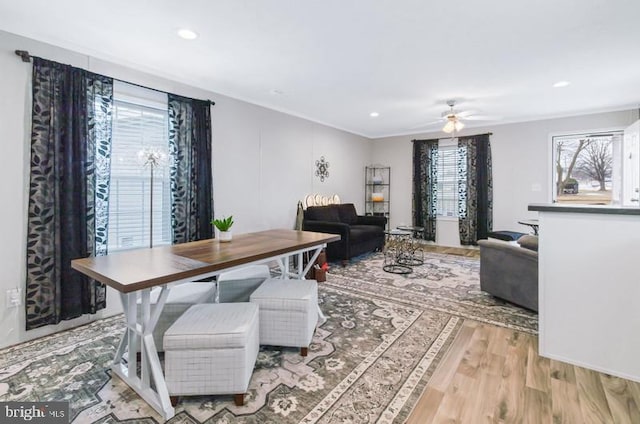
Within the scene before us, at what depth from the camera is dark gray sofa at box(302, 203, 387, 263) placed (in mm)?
4652

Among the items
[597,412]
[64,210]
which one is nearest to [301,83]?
[64,210]

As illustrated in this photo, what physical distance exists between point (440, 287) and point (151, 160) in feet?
11.7

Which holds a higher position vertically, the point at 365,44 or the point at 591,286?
the point at 365,44

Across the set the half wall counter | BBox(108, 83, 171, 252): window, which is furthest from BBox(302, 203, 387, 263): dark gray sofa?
the half wall counter

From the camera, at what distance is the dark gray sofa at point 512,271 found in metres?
2.91

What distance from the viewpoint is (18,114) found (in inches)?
94.3

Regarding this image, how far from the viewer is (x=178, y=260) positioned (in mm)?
1898

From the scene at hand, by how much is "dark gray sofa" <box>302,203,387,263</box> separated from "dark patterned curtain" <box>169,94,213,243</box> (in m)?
1.78

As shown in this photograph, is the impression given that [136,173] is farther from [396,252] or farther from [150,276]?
[396,252]

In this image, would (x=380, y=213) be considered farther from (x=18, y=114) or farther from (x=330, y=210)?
(x=18, y=114)

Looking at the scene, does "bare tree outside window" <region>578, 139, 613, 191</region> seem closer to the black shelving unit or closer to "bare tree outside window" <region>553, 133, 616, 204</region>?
"bare tree outside window" <region>553, 133, 616, 204</region>

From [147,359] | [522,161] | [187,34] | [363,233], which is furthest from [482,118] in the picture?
[147,359]

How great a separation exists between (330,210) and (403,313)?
2.70m

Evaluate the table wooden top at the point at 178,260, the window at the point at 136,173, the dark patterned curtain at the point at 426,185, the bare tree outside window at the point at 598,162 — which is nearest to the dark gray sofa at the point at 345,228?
the dark patterned curtain at the point at 426,185
